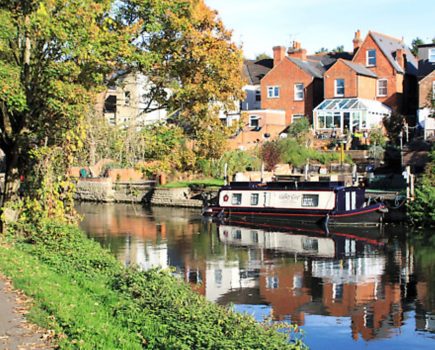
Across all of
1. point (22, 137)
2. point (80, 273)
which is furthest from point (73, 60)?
point (80, 273)

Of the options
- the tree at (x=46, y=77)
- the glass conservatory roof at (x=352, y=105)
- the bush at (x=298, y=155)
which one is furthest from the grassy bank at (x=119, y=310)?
the glass conservatory roof at (x=352, y=105)

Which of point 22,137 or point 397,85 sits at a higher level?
point 397,85

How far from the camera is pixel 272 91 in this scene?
62.5m

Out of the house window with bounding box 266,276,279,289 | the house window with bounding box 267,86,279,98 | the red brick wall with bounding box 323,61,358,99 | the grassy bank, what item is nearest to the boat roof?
the house window with bounding box 266,276,279,289

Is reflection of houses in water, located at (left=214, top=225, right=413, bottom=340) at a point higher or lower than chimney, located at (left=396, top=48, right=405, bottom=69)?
lower

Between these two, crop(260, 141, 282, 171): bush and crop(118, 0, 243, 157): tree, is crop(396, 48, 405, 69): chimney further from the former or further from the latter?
crop(118, 0, 243, 157): tree

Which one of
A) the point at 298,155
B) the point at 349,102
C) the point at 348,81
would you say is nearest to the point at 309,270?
the point at 298,155

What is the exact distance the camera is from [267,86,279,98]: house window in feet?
204

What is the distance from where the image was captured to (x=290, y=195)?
3681cm

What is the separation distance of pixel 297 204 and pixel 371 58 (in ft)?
93.5

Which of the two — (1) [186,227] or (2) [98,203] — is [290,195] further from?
(2) [98,203]

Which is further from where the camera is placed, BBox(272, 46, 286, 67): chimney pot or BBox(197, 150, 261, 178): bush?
BBox(272, 46, 286, 67): chimney pot

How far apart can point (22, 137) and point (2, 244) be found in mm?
3687

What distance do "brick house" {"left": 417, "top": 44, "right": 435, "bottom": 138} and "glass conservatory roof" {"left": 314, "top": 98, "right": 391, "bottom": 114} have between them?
3.85 metres
